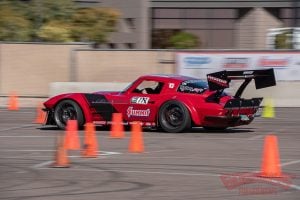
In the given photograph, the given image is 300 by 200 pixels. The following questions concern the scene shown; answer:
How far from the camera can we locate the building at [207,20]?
49.3 meters

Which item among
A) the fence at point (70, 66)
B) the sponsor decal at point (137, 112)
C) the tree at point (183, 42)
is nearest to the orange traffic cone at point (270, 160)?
the sponsor decal at point (137, 112)

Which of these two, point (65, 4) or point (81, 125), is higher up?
point (65, 4)

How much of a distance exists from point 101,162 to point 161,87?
5668 millimetres

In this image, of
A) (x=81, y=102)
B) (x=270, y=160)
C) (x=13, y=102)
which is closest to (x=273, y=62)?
(x=13, y=102)

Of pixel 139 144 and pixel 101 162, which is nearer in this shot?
pixel 101 162

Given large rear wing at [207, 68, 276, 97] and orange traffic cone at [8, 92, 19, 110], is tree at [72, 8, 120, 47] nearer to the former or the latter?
orange traffic cone at [8, 92, 19, 110]

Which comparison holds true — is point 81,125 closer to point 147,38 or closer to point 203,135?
point 203,135

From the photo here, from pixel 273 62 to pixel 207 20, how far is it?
23178 millimetres

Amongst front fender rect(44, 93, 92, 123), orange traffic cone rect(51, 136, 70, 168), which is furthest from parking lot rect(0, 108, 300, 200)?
front fender rect(44, 93, 92, 123)

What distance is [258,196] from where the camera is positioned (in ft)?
30.7

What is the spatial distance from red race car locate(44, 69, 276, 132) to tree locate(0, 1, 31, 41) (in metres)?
19.7

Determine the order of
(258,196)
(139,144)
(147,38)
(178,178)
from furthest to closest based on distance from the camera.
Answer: (147,38), (139,144), (178,178), (258,196)

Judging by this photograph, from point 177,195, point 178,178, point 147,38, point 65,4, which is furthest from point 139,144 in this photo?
point 147,38

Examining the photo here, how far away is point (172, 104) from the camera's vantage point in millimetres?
17562
